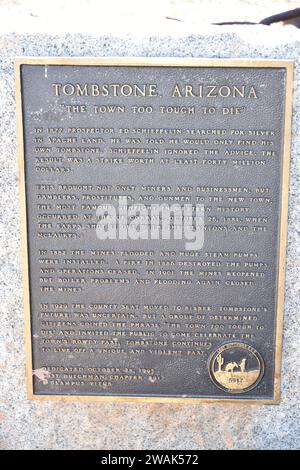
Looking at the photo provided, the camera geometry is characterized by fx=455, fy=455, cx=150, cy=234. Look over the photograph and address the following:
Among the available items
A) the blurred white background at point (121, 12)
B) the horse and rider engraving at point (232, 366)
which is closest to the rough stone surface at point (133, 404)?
the blurred white background at point (121, 12)

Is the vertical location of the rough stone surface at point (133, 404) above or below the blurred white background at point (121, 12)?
below

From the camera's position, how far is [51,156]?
208 cm

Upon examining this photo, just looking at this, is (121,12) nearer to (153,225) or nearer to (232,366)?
(153,225)

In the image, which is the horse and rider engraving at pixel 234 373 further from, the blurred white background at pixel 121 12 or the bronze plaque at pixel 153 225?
the blurred white background at pixel 121 12

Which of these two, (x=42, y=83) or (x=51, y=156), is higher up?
(x=42, y=83)

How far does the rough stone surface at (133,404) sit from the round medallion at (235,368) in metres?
0.15

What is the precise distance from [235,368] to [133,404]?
1.82 ft

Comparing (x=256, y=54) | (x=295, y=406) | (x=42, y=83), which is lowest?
(x=295, y=406)

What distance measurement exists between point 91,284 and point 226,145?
0.91 metres

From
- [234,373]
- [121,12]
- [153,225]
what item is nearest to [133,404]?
[234,373]

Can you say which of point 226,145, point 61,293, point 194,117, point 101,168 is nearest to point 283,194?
point 226,145

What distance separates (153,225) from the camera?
2119 mm

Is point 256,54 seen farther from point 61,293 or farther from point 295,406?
point 295,406

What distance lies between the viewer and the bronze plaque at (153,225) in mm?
2023
